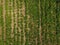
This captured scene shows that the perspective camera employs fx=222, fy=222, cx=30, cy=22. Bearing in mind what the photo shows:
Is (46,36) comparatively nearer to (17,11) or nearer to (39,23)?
(39,23)

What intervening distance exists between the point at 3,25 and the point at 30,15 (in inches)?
12.5

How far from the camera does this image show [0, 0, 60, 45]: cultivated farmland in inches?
95.9

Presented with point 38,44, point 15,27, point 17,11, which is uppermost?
point 17,11

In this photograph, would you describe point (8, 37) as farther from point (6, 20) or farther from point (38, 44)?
point (38, 44)

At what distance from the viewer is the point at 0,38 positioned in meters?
2.43

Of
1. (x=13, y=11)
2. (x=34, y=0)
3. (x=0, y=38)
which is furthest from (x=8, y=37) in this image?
(x=34, y=0)

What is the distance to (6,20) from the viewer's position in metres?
2.44

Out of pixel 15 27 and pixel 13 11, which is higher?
pixel 13 11

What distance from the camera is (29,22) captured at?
245 centimetres

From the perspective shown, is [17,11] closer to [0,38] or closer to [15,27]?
[15,27]

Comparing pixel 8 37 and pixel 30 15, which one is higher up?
pixel 30 15

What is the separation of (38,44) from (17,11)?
17.0 inches

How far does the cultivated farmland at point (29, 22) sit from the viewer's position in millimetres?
2436

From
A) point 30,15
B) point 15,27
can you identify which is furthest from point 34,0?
point 15,27
